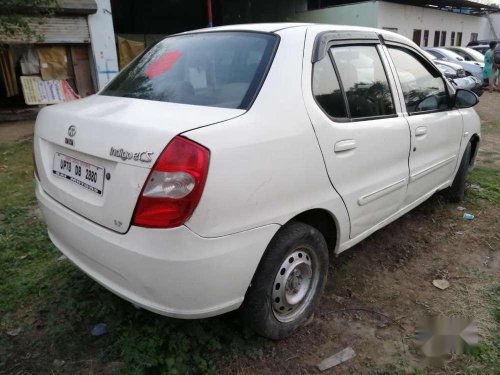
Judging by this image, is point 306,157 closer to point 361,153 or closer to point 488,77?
point 361,153

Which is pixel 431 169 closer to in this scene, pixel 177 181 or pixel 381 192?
pixel 381 192

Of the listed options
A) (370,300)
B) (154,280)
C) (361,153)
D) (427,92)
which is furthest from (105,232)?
(427,92)

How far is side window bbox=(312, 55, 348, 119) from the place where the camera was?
7.43ft

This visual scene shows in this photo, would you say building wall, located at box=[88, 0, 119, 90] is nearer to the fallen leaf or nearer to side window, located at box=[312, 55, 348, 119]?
side window, located at box=[312, 55, 348, 119]

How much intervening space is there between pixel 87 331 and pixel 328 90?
78.6 inches

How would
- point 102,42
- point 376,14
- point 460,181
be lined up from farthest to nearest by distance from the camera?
point 376,14
point 102,42
point 460,181

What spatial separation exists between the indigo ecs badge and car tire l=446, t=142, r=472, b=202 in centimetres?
347

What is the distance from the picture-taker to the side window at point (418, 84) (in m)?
3.03

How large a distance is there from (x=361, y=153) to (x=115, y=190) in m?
1.45

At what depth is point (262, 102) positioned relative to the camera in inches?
77.2

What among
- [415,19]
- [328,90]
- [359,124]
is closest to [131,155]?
[328,90]

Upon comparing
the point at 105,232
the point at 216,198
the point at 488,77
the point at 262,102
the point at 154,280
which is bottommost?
the point at 488,77

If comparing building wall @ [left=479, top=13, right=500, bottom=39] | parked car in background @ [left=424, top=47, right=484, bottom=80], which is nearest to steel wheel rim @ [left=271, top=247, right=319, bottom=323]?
parked car in background @ [left=424, top=47, right=484, bottom=80]

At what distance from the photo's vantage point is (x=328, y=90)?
2348 mm
